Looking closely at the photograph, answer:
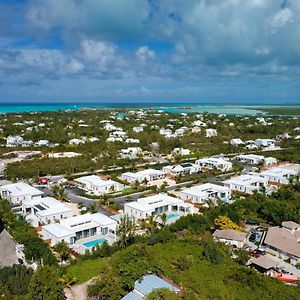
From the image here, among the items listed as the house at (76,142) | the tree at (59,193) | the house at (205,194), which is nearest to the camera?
the house at (205,194)

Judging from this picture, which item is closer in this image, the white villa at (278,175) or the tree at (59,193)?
the tree at (59,193)

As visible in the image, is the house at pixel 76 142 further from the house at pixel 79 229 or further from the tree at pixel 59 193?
the house at pixel 79 229

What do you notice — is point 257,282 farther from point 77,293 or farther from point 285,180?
point 285,180

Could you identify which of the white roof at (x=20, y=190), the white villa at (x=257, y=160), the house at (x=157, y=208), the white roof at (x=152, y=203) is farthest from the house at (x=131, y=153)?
the house at (x=157, y=208)

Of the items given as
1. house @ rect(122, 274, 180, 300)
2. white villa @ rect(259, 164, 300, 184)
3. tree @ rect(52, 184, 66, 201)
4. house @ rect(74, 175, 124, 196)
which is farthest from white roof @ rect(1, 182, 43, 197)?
white villa @ rect(259, 164, 300, 184)

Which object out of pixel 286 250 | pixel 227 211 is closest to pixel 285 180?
pixel 227 211

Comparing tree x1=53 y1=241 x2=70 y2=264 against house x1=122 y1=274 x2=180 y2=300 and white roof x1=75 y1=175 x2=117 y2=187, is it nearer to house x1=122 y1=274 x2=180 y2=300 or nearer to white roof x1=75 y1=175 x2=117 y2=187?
house x1=122 y1=274 x2=180 y2=300

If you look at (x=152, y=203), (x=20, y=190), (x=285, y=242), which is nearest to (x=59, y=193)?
(x=20, y=190)
